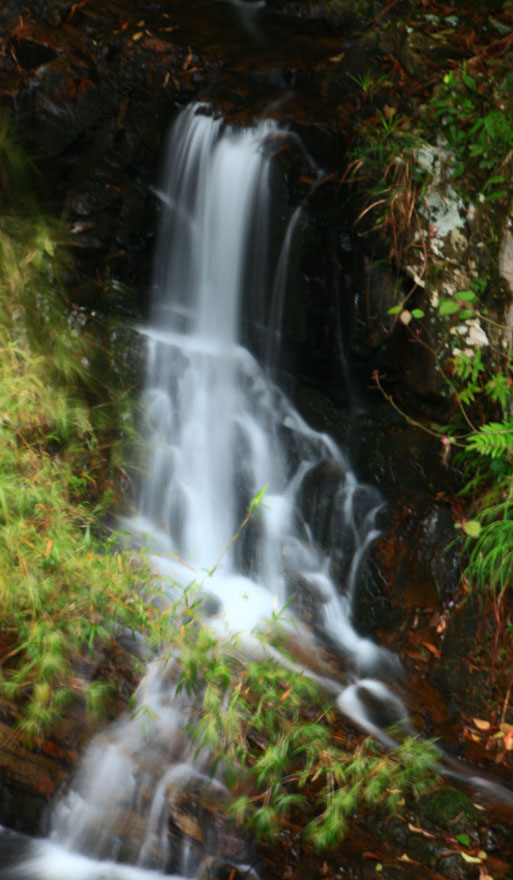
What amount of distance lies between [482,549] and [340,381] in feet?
5.08

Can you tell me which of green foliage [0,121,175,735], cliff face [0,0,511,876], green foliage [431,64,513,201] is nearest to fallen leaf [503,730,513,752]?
cliff face [0,0,511,876]

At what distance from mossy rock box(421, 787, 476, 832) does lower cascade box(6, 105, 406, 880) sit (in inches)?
20.2

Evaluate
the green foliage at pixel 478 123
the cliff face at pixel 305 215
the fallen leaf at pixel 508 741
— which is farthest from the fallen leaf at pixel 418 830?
the green foliage at pixel 478 123

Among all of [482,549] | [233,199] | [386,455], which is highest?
[233,199]

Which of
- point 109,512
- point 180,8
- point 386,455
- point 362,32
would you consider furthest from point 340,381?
point 180,8

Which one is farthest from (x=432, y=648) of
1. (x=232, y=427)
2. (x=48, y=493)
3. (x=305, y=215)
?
(x=305, y=215)

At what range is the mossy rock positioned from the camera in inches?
113

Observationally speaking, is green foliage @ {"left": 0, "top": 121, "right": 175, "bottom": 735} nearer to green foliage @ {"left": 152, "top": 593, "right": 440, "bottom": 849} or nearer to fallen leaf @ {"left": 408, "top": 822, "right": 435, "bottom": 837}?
green foliage @ {"left": 152, "top": 593, "right": 440, "bottom": 849}

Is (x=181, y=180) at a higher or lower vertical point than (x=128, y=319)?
higher

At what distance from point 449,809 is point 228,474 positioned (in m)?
2.31

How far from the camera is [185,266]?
515 centimetres

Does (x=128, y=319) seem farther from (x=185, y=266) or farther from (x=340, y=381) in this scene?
(x=340, y=381)

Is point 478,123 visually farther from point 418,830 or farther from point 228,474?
point 418,830

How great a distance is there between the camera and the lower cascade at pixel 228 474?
328cm
